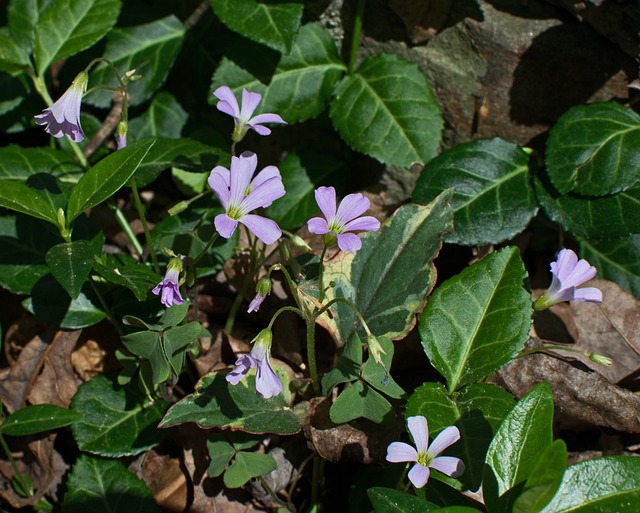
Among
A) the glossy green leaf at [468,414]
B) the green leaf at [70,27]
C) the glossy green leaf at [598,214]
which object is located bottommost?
the glossy green leaf at [468,414]

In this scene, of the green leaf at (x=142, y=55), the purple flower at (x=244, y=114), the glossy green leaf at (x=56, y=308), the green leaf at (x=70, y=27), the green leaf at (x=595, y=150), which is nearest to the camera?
the purple flower at (x=244, y=114)

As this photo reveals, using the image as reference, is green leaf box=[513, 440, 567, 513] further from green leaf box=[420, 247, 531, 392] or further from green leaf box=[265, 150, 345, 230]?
green leaf box=[265, 150, 345, 230]

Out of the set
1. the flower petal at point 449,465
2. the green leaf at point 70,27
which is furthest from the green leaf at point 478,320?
the green leaf at point 70,27

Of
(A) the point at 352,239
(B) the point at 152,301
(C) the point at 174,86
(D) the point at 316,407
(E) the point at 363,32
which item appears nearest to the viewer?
(A) the point at 352,239

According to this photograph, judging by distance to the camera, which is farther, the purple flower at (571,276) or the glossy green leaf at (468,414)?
the purple flower at (571,276)

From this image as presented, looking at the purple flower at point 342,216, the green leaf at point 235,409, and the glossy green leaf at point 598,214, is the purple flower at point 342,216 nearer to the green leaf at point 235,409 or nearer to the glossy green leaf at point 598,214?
the green leaf at point 235,409

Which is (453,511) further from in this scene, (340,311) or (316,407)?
(340,311)

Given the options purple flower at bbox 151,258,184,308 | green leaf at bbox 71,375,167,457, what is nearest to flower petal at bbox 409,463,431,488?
purple flower at bbox 151,258,184,308

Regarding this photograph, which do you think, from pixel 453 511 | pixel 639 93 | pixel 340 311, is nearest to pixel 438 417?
pixel 453 511
